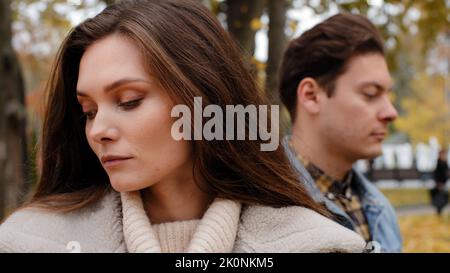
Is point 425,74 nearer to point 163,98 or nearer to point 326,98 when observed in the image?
point 326,98

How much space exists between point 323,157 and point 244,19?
7.27 feet

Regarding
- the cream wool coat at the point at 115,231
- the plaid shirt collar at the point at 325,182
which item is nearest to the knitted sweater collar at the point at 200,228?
the cream wool coat at the point at 115,231

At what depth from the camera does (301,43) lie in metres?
3.49

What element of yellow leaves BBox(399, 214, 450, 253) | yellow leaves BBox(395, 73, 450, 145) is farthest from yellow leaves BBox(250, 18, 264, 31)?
yellow leaves BBox(395, 73, 450, 145)

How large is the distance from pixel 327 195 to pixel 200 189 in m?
1.10

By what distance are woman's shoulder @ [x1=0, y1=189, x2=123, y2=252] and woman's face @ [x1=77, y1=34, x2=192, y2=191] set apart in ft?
0.59

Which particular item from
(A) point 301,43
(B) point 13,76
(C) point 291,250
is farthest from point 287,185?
(B) point 13,76

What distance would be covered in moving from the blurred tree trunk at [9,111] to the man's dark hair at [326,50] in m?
5.00

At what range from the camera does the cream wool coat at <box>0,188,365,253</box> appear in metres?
1.96

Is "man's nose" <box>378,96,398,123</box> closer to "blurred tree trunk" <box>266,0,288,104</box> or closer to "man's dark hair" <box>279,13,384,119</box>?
"man's dark hair" <box>279,13,384,119</box>

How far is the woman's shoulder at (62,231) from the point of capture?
195 centimetres

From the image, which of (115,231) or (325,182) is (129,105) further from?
(325,182)

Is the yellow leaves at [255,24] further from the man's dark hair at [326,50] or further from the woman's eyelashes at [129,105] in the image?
the woman's eyelashes at [129,105]

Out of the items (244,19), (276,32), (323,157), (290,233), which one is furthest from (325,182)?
(276,32)
